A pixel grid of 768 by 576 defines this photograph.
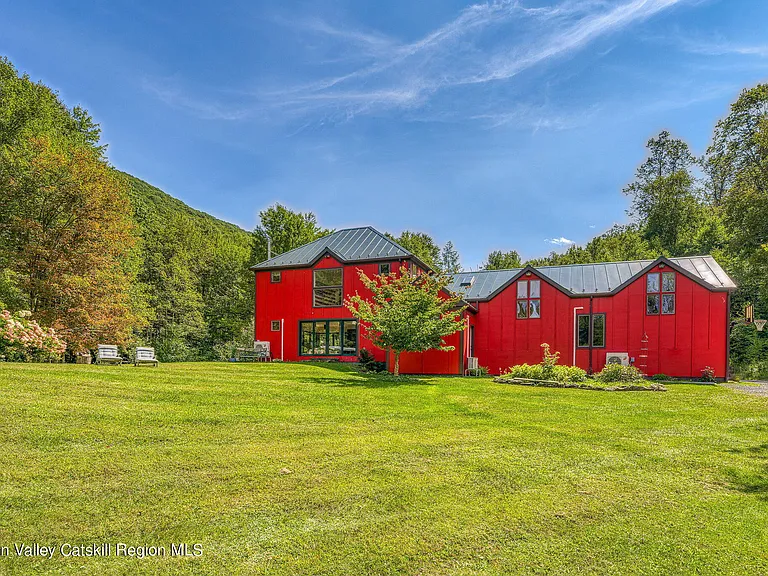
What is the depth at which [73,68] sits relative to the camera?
20.1 meters

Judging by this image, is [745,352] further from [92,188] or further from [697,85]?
[92,188]

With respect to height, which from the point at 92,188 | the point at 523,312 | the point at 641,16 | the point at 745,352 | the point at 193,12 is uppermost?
the point at 193,12

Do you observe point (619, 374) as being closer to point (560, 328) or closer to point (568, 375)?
point (568, 375)

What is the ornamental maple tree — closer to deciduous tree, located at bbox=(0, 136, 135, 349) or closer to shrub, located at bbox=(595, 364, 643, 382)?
shrub, located at bbox=(595, 364, 643, 382)

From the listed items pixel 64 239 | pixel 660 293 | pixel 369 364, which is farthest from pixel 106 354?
pixel 660 293

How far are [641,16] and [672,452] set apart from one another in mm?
13355

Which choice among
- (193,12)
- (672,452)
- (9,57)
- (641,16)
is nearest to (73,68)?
(9,57)

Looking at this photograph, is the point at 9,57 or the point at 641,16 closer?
the point at 641,16

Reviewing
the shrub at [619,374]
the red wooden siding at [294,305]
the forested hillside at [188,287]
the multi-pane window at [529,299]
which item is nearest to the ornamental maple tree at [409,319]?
the shrub at [619,374]

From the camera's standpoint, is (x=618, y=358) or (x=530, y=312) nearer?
(x=618, y=358)

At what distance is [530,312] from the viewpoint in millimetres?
21000

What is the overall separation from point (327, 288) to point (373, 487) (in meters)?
19.0

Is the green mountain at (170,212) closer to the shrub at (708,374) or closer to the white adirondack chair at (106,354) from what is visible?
the white adirondack chair at (106,354)

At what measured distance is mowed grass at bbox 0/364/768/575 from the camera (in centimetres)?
314
